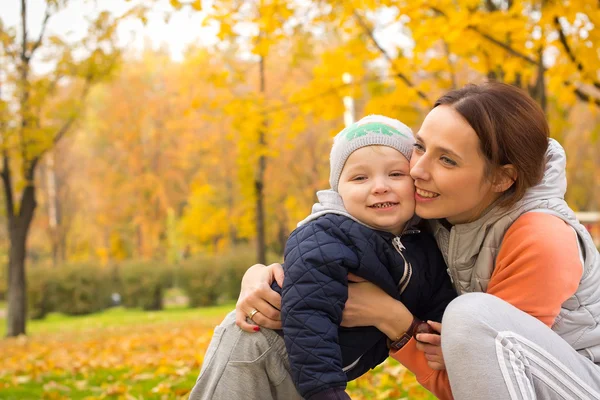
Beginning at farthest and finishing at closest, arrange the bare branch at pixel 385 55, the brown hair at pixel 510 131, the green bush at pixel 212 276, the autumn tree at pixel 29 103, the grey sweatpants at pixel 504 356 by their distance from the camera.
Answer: the green bush at pixel 212 276, the autumn tree at pixel 29 103, the bare branch at pixel 385 55, the brown hair at pixel 510 131, the grey sweatpants at pixel 504 356

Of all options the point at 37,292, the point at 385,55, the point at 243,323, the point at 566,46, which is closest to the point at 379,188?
the point at 243,323

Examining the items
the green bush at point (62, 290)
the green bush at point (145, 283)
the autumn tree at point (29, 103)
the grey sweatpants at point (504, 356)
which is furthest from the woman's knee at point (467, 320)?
the green bush at point (62, 290)

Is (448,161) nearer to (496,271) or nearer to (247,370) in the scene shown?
(496,271)

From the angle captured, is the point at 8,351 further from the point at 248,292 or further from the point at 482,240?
the point at 482,240

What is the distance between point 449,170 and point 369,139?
32cm

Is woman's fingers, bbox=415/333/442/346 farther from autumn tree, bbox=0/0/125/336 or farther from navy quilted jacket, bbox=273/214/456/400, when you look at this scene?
autumn tree, bbox=0/0/125/336

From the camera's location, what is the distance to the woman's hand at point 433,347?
6.71 ft

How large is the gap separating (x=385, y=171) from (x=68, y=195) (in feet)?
87.8

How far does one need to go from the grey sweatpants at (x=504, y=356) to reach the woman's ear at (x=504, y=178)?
413mm

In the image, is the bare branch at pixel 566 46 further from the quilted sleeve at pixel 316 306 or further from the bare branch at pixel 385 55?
the quilted sleeve at pixel 316 306

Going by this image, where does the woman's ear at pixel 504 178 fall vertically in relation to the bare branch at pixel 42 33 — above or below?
below

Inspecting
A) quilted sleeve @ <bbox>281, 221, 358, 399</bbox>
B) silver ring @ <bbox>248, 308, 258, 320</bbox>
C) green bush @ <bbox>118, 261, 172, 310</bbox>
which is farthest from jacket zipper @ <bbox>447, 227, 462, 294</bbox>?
green bush @ <bbox>118, 261, 172, 310</bbox>

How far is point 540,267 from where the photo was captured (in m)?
1.83

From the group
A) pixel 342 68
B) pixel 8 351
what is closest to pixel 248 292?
pixel 342 68
